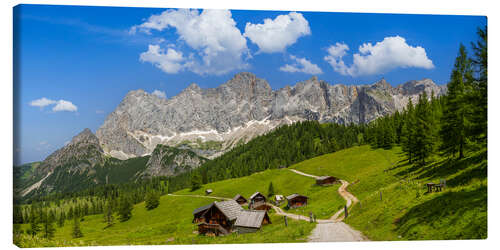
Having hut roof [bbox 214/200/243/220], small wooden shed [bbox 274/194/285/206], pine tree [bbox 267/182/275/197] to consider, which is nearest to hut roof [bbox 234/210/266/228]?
hut roof [bbox 214/200/243/220]

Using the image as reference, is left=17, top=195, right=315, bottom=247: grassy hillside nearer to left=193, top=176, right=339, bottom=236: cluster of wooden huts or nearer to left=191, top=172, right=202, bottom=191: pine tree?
left=193, top=176, right=339, bottom=236: cluster of wooden huts

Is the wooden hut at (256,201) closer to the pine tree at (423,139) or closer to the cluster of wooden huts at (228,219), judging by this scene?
the cluster of wooden huts at (228,219)

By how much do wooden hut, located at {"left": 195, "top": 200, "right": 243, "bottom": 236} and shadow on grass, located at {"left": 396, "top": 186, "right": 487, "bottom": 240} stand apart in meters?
24.5

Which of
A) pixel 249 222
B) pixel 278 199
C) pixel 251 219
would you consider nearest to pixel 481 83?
pixel 251 219

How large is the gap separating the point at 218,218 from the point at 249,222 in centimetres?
604

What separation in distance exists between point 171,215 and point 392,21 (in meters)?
66.7

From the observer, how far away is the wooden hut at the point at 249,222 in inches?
1452

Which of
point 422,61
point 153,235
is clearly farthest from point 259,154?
point 422,61

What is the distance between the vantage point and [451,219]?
682 inches

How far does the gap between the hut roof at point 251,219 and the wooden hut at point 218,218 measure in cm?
168

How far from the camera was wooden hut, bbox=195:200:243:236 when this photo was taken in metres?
40.0

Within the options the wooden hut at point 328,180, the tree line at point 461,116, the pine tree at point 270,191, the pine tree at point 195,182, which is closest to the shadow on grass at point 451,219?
the tree line at point 461,116

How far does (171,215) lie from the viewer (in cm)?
7381
